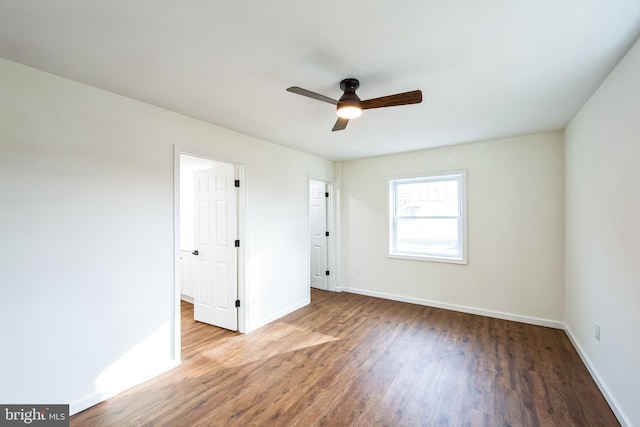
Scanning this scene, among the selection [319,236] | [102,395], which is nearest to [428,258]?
[319,236]

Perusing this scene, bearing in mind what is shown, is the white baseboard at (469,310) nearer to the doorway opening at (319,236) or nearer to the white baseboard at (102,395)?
the doorway opening at (319,236)

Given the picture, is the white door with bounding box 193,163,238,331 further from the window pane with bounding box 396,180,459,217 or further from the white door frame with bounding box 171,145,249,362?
the window pane with bounding box 396,180,459,217

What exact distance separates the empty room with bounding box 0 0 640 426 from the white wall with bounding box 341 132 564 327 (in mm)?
31

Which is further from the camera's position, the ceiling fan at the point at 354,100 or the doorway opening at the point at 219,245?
the doorway opening at the point at 219,245

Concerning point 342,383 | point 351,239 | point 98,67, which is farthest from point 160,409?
point 351,239

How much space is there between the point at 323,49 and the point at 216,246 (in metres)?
2.77

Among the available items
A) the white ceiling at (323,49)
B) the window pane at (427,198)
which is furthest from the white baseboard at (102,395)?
the window pane at (427,198)

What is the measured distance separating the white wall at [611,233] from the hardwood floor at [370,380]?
27 cm

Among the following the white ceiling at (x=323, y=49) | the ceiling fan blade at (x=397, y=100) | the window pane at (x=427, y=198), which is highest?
the white ceiling at (x=323, y=49)

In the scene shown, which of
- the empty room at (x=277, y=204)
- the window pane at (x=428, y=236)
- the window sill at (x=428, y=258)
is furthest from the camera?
the window pane at (x=428, y=236)

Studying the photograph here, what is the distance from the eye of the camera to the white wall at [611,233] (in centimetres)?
172

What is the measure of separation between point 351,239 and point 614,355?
349 cm

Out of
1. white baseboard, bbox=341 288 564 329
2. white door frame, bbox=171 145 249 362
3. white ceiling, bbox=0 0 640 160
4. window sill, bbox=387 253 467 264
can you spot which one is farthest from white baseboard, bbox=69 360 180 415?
window sill, bbox=387 253 467 264

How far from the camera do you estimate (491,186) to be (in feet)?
12.6
